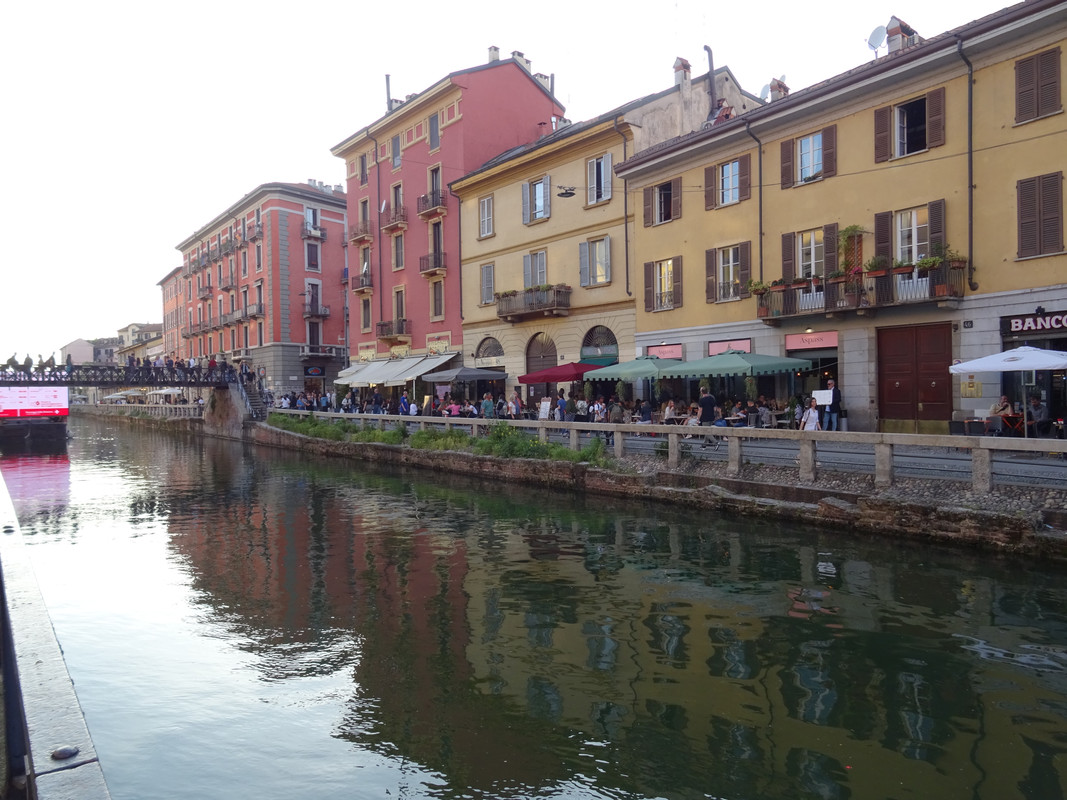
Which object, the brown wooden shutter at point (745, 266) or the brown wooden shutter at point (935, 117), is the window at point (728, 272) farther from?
the brown wooden shutter at point (935, 117)

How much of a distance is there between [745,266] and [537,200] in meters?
10.6

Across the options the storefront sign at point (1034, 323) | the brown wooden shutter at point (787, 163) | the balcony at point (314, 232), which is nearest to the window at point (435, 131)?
the brown wooden shutter at point (787, 163)

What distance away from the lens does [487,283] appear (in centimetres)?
3325

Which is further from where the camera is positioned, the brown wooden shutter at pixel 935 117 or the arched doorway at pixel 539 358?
the arched doorway at pixel 539 358

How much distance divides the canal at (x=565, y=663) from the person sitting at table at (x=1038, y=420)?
596cm

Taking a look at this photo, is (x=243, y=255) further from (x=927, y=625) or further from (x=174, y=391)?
(x=927, y=625)

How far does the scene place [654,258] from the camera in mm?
25609

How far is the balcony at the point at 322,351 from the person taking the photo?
52.4 meters

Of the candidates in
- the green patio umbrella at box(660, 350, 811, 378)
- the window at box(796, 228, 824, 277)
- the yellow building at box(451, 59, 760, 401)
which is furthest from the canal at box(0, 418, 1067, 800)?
the yellow building at box(451, 59, 760, 401)

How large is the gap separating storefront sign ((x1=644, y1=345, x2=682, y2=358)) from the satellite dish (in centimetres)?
990

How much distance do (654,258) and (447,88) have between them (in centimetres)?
1492

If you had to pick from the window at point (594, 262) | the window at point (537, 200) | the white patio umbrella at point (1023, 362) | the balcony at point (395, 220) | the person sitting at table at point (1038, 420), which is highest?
the balcony at point (395, 220)

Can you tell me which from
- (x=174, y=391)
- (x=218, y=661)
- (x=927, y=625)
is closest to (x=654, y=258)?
(x=927, y=625)

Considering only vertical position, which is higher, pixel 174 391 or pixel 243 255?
pixel 243 255
